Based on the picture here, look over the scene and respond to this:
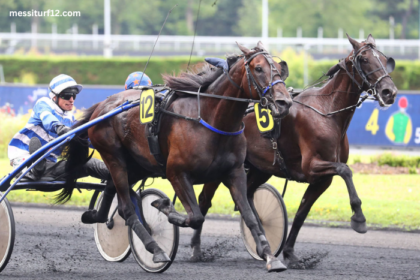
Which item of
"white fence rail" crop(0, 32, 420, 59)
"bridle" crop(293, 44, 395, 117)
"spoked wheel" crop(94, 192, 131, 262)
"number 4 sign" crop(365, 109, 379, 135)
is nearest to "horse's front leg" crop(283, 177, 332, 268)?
"bridle" crop(293, 44, 395, 117)

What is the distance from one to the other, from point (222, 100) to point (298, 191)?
5.45 m

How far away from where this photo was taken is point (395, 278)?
4.99 meters

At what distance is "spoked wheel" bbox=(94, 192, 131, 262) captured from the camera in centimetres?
589

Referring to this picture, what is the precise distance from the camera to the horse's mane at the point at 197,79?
15.8 feet

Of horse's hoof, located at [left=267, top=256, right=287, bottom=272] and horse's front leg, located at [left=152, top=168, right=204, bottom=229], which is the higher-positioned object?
horse's front leg, located at [left=152, top=168, right=204, bottom=229]

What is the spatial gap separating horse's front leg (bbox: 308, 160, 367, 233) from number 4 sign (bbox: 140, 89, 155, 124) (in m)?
1.51

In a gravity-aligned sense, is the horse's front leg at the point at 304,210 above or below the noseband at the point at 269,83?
below

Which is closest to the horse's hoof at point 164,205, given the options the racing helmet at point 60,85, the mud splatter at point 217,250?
the mud splatter at point 217,250

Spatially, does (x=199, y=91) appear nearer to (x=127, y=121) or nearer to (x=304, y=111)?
(x=127, y=121)

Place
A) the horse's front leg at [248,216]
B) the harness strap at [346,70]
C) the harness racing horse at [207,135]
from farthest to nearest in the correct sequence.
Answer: the harness strap at [346,70] < the harness racing horse at [207,135] < the horse's front leg at [248,216]

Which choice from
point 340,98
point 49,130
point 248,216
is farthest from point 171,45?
point 248,216

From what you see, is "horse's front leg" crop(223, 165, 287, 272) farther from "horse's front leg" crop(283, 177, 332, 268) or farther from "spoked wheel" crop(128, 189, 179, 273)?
"horse's front leg" crop(283, 177, 332, 268)

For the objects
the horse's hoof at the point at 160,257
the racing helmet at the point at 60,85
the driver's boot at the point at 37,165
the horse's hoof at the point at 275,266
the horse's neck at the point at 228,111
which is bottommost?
the horse's hoof at the point at 160,257

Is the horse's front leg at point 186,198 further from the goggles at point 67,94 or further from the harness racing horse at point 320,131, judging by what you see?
the goggles at point 67,94
